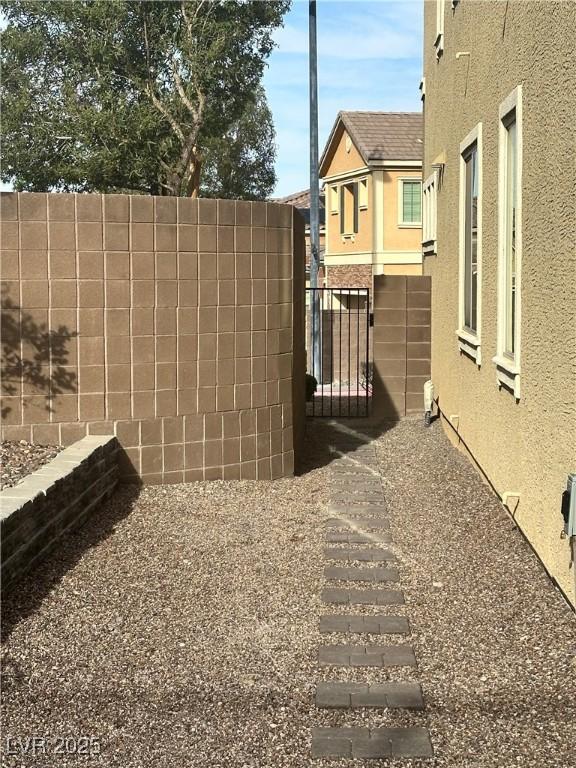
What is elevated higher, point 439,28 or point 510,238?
point 439,28

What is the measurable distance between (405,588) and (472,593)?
0.39 meters

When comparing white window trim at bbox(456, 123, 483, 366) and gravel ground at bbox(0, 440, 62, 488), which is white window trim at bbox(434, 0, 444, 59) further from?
gravel ground at bbox(0, 440, 62, 488)

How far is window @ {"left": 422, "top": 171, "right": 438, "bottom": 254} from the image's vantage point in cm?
1216

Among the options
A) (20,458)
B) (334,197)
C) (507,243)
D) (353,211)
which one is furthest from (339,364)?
(334,197)

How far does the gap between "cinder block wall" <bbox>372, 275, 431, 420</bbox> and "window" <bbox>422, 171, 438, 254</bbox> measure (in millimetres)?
592

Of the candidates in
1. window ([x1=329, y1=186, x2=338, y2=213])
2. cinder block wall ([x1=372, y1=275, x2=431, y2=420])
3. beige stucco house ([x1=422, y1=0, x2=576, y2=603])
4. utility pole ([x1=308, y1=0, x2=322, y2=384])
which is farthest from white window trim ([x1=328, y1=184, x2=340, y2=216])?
beige stucco house ([x1=422, y1=0, x2=576, y2=603])

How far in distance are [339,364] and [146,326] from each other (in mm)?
11237

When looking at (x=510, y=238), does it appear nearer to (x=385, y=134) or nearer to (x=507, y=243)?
(x=507, y=243)

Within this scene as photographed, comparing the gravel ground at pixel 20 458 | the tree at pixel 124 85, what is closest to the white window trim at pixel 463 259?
the gravel ground at pixel 20 458

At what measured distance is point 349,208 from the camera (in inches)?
1134

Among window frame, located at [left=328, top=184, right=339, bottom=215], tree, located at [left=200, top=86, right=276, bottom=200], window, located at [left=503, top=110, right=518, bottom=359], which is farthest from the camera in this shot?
tree, located at [left=200, top=86, right=276, bottom=200]

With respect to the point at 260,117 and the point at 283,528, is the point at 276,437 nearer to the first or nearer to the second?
the point at 283,528

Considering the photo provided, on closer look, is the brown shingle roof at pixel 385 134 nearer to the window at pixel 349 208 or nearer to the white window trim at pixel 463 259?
the window at pixel 349 208

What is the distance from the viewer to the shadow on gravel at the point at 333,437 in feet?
31.1
